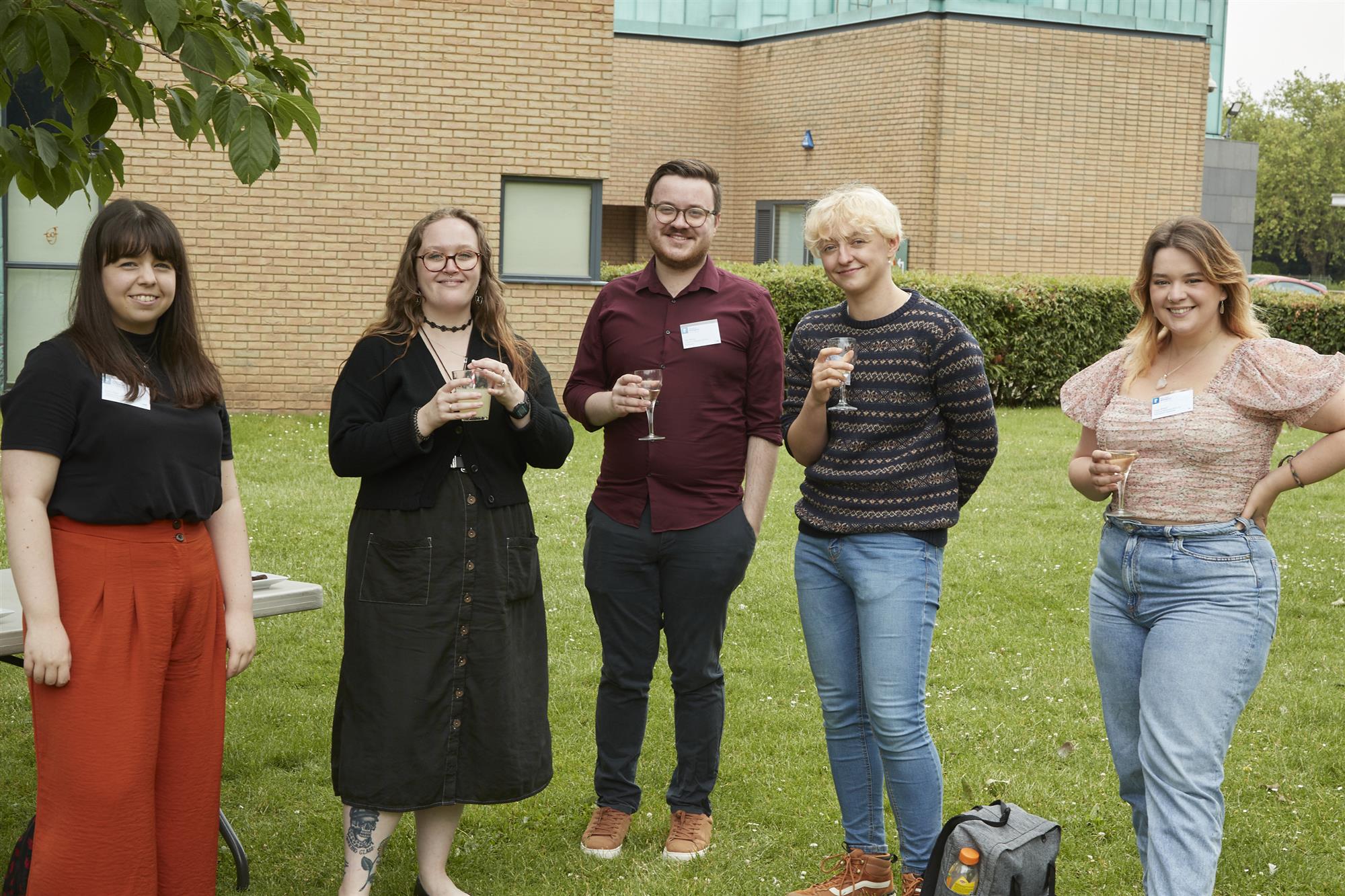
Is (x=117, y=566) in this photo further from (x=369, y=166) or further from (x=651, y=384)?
(x=369, y=166)

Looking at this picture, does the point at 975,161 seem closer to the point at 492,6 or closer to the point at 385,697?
the point at 492,6

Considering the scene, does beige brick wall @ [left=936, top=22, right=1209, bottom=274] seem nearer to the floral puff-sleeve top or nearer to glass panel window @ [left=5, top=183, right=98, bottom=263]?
glass panel window @ [left=5, top=183, right=98, bottom=263]

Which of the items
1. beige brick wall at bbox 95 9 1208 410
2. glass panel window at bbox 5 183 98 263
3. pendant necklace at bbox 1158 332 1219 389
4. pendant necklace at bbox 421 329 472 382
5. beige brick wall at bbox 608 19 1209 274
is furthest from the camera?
beige brick wall at bbox 608 19 1209 274

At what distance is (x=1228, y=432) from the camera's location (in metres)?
3.53

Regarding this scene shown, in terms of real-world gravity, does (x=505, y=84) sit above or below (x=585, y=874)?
above

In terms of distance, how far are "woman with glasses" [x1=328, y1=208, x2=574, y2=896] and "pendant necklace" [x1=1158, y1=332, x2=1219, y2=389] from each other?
1.75 metres

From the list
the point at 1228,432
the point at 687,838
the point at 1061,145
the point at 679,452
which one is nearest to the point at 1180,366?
the point at 1228,432

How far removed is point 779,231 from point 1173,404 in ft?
68.3

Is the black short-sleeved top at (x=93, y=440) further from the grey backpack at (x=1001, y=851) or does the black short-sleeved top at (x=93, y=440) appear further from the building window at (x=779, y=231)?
the building window at (x=779, y=231)

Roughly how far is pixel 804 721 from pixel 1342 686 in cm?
277

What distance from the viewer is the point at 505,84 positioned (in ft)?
45.3

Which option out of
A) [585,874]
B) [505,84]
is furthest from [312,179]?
[585,874]

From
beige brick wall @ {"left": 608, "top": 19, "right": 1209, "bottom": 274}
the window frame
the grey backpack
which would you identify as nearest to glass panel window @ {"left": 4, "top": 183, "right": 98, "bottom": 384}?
the window frame

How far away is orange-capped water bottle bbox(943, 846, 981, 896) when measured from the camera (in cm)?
355
